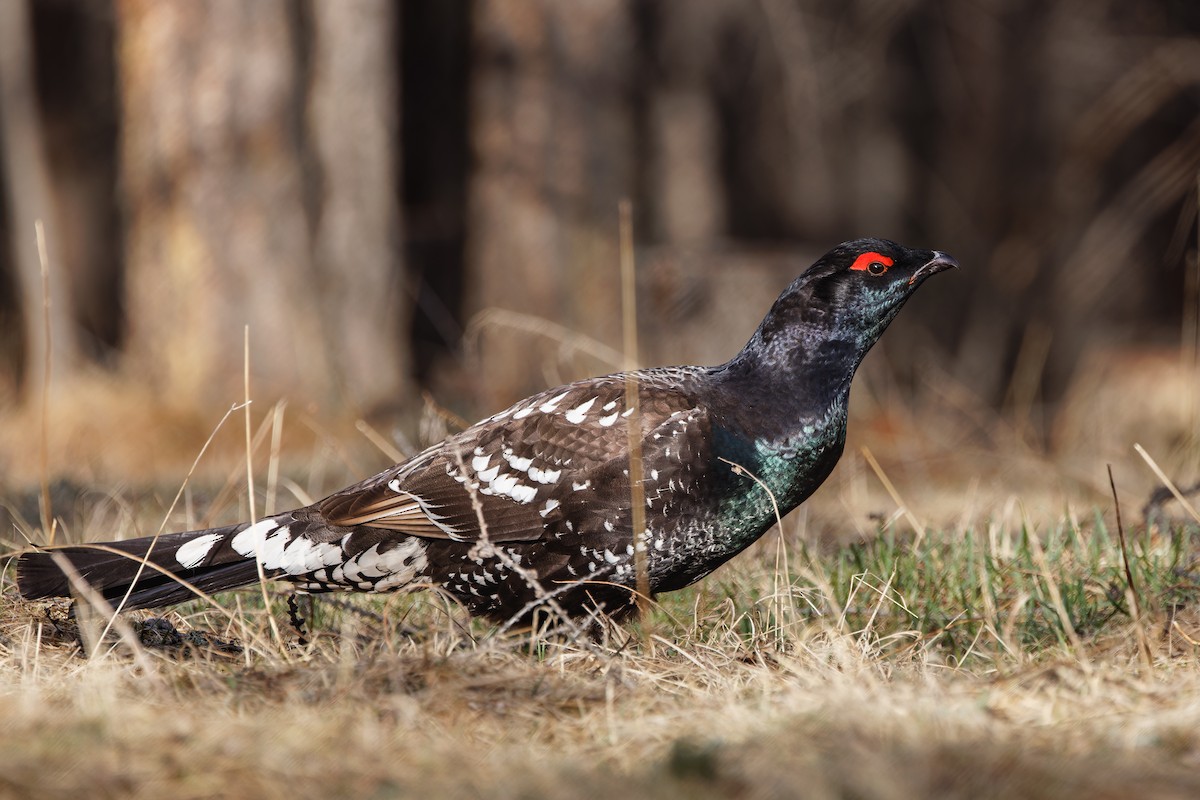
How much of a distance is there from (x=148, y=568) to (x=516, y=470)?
1035mm

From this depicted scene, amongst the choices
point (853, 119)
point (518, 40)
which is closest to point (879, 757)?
point (518, 40)

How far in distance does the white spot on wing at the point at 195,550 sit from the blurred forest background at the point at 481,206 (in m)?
0.72

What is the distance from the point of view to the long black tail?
3.40 metres

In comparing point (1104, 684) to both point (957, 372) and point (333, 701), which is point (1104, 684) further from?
point (957, 372)

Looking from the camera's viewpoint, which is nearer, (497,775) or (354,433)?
(497,775)

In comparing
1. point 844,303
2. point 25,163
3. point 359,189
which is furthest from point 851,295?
point 25,163

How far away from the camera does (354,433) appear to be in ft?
24.3

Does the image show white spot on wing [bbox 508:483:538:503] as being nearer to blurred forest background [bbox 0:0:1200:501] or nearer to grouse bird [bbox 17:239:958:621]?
grouse bird [bbox 17:239:958:621]

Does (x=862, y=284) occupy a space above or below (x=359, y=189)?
above

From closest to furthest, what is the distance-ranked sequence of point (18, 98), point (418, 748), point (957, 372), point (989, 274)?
point (418, 748) < point (18, 98) < point (957, 372) < point (989, 274)

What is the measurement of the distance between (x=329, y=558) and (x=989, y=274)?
14.0 m

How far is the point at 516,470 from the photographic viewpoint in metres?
3.66

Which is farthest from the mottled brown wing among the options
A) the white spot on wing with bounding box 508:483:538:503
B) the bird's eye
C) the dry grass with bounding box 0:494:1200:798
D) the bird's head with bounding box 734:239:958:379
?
the bird's eye

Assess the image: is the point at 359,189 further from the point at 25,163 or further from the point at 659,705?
the point at 659,705
